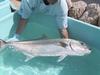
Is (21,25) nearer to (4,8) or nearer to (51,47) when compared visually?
(4,8)

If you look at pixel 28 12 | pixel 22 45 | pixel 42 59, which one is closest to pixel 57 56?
pixel 42 59

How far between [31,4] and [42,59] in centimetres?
75

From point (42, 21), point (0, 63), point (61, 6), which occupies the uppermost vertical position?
point (61, 6)

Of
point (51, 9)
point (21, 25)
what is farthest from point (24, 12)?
point (51, 9)

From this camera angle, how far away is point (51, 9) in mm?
4312

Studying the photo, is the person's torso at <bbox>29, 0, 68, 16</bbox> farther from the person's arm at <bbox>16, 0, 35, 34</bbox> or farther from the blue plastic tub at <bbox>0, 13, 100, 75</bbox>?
the blue plastic tub at <bbox>0, 13, 100, 75</bbox>

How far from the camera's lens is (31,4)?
4.30 m

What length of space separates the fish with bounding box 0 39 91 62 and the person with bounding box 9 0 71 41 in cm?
26

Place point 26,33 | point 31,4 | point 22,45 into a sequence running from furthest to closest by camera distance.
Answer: point 26,33
point 31,4
point 22,45

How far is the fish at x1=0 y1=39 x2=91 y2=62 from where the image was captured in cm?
399

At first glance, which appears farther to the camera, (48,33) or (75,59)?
(48,33)

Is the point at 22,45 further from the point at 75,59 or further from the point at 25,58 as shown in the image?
the point at 75,59

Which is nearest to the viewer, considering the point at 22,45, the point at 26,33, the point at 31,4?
the point at 22,45

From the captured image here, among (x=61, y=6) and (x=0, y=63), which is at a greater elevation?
(x=61, y=6)
